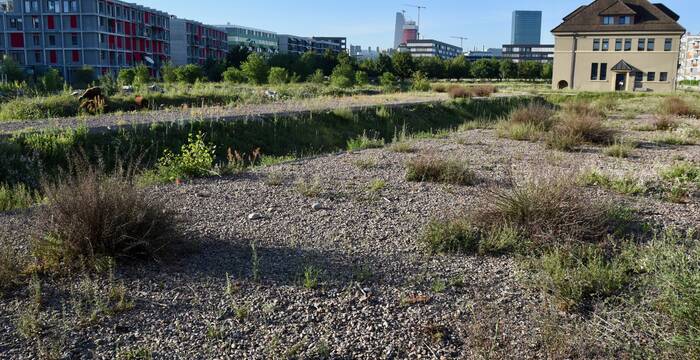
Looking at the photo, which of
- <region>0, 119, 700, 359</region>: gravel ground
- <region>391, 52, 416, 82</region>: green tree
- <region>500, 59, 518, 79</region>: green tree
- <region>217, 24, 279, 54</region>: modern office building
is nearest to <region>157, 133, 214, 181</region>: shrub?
<region>0, 119, 700, 359</region>: gravel ground

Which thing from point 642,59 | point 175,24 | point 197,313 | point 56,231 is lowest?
point 197,313

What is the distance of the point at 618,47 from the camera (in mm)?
57594

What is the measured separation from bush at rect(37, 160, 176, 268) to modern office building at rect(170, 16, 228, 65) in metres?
93.2

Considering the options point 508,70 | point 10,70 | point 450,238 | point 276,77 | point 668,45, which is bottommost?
point 450,238

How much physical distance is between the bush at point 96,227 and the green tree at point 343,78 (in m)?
41.8

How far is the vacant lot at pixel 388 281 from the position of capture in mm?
3908

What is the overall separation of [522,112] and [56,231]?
15063 mm

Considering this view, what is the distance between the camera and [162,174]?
31.3 ft

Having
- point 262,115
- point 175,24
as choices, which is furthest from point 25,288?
point 175,24

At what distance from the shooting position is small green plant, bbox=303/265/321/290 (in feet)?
15.7

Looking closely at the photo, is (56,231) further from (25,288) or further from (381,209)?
(381,209)

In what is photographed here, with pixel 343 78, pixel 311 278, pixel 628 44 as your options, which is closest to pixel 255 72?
pixel 343 78

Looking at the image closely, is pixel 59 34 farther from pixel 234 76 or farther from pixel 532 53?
pixel 532 53

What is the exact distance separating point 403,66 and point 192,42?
4109 centimetres
